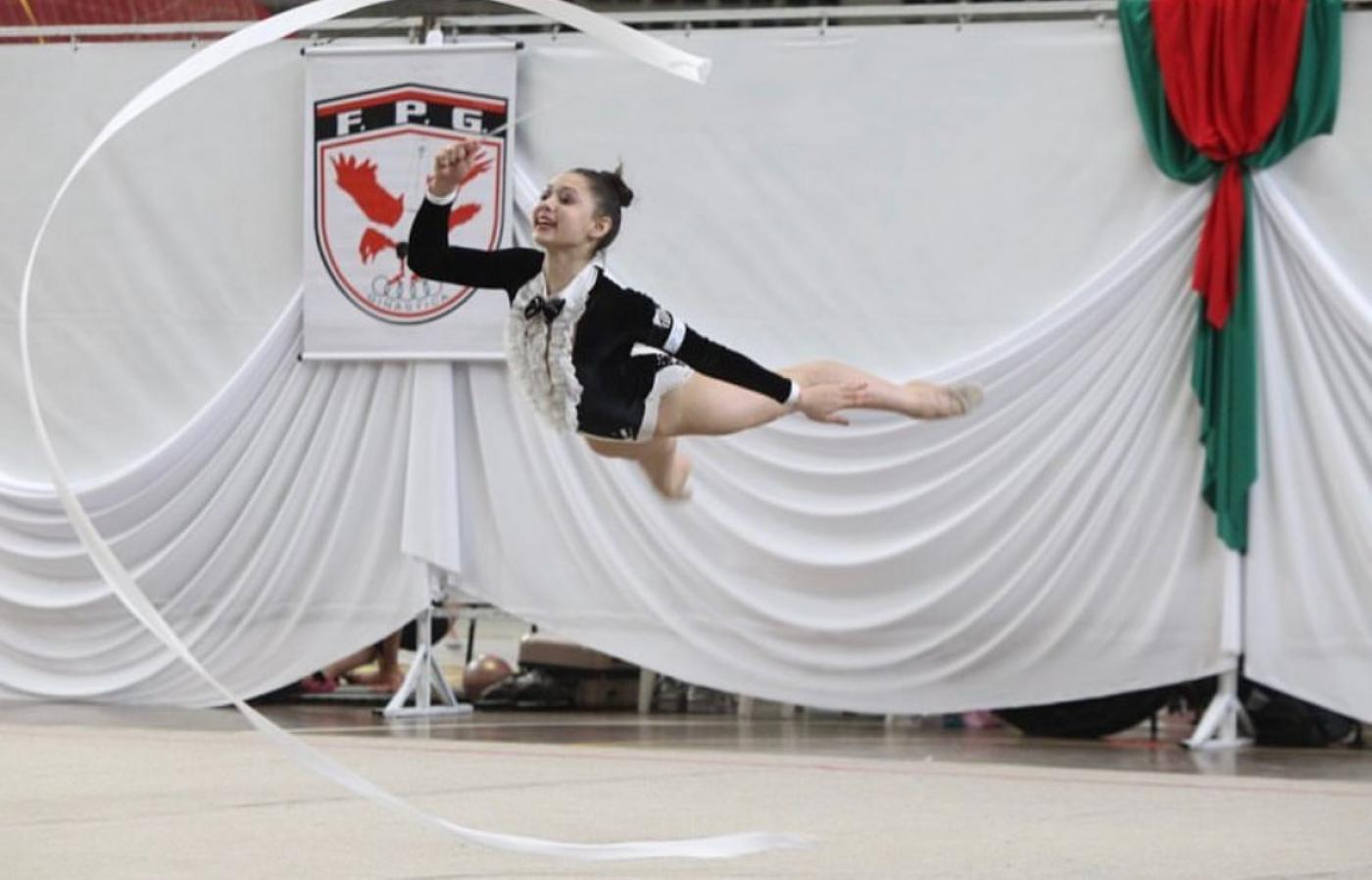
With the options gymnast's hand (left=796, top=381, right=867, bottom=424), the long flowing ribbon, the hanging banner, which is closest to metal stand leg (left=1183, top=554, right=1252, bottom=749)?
gymnast's hand (left=796, top=381, right=867, bottom=424)

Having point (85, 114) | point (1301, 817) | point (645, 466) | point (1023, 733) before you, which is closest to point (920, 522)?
point (1023, 733)

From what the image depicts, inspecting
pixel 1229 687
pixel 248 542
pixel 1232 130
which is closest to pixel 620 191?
pixel 1232 130

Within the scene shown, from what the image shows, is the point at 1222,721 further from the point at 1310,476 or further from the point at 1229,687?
the point at 1310,476

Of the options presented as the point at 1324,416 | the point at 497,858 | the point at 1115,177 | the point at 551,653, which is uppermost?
the point at 1115,177

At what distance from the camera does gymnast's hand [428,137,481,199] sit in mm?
4105

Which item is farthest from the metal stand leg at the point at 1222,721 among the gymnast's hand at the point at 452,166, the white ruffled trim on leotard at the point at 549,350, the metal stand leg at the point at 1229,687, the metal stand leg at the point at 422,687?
the gymnast's hand at the point at 452,166

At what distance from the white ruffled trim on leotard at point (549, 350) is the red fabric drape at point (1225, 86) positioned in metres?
3.14

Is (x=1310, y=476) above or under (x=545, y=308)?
above

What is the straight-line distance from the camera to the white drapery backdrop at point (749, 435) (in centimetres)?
728

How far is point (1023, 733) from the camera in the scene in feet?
25.8

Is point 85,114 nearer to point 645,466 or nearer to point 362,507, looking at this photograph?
point 362,507

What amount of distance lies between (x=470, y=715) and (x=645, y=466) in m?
2.77

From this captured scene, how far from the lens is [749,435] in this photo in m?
7.60

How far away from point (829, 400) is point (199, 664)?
190 centimetres
